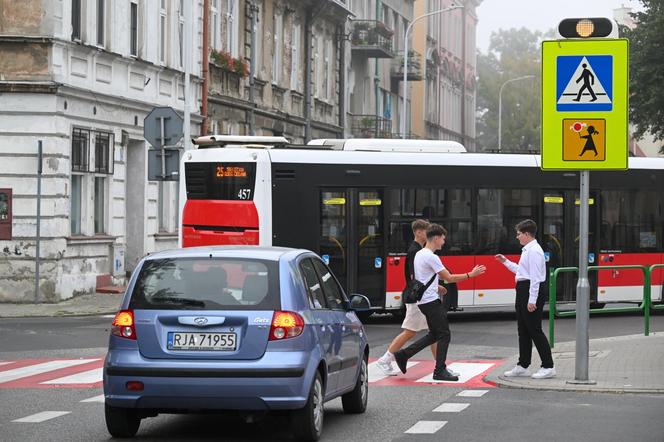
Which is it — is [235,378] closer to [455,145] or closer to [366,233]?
[366,233]

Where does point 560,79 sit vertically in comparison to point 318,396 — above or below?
above

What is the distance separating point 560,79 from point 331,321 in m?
4.98

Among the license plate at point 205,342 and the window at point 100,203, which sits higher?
the window at point 100,203

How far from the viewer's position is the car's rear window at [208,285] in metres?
11.5

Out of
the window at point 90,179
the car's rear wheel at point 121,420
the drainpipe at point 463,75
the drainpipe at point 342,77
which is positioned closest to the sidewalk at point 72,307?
the window at point 90,179

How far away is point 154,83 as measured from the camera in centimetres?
3575

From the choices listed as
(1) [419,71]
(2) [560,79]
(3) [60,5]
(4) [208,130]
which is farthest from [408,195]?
(1) [419,71]

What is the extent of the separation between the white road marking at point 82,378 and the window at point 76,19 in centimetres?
1453

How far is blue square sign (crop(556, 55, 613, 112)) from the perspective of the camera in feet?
52.5

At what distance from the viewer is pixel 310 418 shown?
11375 mm

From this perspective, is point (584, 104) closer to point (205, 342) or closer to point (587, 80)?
point (587, 80)

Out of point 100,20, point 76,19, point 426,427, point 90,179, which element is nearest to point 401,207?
point 90,179

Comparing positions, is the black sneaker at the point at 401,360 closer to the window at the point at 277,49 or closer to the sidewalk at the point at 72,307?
the sidewalk at the point at 72,307

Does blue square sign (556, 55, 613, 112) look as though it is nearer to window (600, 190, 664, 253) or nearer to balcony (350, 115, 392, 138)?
window (600, 190, 664, 253)
